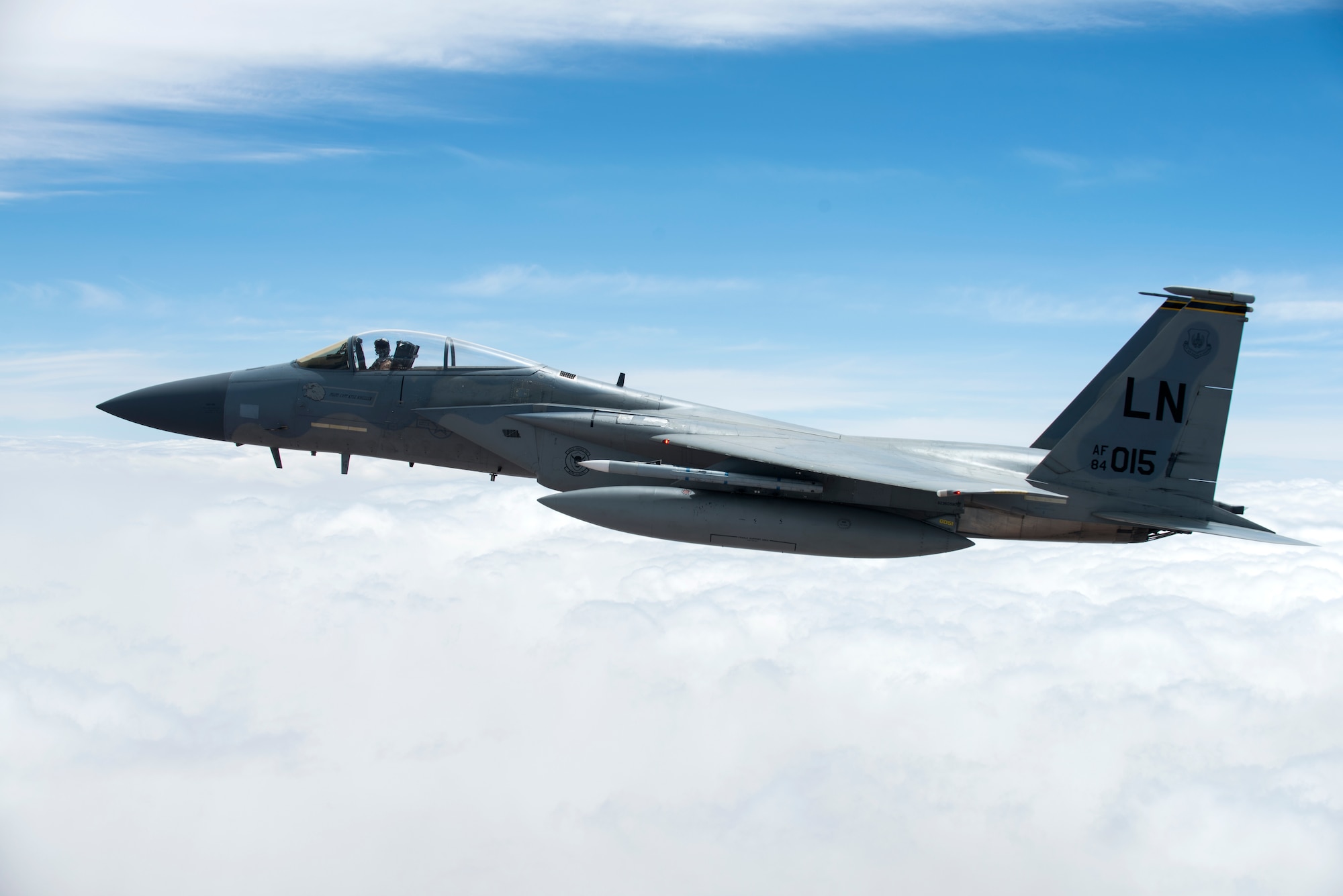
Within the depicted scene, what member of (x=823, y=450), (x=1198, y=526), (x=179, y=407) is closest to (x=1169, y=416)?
(x=1198, y=526)

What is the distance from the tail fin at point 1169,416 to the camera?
543 inches

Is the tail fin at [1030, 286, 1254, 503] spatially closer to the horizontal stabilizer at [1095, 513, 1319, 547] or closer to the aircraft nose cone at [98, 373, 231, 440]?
the horizontal stabilizer at [1095, 513, 1319, 547]

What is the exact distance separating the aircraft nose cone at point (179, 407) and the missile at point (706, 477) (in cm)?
657

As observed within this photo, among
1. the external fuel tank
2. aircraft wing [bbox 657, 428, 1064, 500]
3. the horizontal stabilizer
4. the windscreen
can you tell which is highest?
the windscreen

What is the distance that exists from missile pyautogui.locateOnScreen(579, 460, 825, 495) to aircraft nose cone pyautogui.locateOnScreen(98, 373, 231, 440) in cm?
657

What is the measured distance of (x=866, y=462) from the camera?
14.1 meters

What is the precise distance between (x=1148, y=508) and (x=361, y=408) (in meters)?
12.4

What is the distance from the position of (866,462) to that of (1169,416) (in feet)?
14.9

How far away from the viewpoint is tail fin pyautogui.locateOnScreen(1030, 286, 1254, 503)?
13.8m

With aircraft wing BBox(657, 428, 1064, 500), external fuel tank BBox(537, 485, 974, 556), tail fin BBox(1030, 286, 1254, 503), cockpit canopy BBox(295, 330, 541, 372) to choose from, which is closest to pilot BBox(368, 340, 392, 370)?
cockpit canopy BBox(295, 330, 541, 372)

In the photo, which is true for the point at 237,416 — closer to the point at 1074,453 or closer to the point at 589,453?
the point at 589,453

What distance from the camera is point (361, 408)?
51.2ft

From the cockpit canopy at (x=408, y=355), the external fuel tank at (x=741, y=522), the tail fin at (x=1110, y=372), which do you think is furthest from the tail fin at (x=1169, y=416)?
the cockpit canopy at (x=408, y=355)

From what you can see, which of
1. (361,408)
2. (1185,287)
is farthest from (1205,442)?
(361,408)
